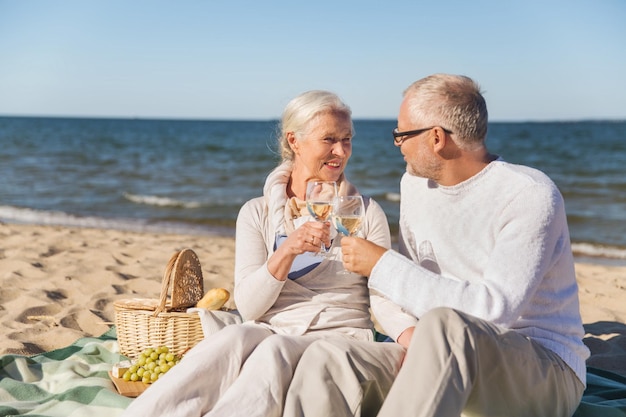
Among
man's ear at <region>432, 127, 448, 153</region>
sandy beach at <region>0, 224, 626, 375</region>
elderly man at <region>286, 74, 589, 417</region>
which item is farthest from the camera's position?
sandy beach at <region>0, 224, 626, 375</region>

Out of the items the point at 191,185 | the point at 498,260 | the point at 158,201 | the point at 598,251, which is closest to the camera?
the point at 498,260

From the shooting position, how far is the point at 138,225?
505 inches

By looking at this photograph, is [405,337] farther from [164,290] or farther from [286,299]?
[164,290]

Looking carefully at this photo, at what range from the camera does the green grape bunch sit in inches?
166

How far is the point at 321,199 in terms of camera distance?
3.35 m

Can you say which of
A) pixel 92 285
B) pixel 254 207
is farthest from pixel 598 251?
pixel 254 207

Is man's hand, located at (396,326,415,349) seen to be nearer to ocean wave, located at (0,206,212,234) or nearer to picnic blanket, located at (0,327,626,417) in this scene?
picnic blanket, located at (0,327,626,417)

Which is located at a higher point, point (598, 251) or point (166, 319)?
point (166, 319)

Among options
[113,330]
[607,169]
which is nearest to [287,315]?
[113,330]

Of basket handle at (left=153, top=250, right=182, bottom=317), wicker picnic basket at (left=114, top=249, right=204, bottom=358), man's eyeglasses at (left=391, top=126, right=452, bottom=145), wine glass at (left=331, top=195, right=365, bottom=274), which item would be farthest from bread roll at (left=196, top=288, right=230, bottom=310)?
man's eyeglasses at (left=391, top=126, right=452, bottom=145)

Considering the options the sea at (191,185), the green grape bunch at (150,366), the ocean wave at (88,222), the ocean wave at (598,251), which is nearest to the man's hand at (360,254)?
the sea at (191,185)

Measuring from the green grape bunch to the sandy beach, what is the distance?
1.15m

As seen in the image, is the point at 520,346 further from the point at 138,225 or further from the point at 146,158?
the point at 146,158

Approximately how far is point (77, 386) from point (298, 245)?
1733 mm
